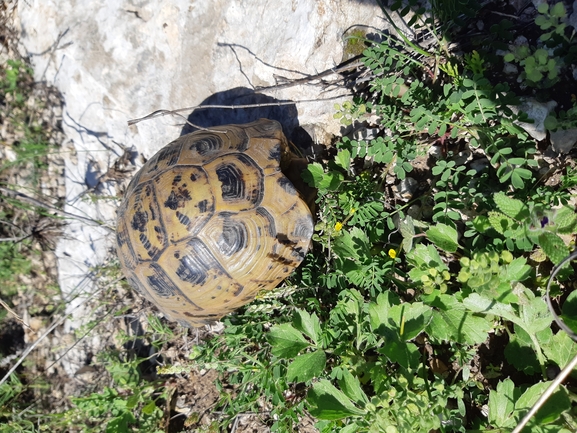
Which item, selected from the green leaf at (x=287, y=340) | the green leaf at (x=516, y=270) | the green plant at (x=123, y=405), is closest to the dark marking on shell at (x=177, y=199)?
the green leaf at (x=287, y=340)

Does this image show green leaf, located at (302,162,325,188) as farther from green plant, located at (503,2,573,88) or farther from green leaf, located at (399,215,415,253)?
green plant, located at (503,2,573,88)

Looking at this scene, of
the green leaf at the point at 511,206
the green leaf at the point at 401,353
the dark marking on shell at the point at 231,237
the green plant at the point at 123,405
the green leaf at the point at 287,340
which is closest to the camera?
the green leaf at the point at 511,206

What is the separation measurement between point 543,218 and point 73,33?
4.34 meters

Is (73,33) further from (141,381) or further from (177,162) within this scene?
(141,381)

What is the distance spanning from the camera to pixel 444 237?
7.93 feet

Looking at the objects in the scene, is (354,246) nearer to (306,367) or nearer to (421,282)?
(421,282)

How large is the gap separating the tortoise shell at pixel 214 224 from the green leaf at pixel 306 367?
603mm

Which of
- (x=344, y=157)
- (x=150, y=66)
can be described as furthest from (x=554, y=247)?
(x=150, y=66)

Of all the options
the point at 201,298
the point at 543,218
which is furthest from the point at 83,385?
the point at 543,218

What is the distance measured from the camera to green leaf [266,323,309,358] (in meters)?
2.61

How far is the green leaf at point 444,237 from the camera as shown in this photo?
94.7 inches

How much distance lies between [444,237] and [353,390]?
0.96 metres

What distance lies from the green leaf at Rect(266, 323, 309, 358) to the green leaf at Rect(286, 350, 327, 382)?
0.06 meters

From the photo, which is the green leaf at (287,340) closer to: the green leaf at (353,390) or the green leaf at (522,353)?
the green leaf at (353,390)
